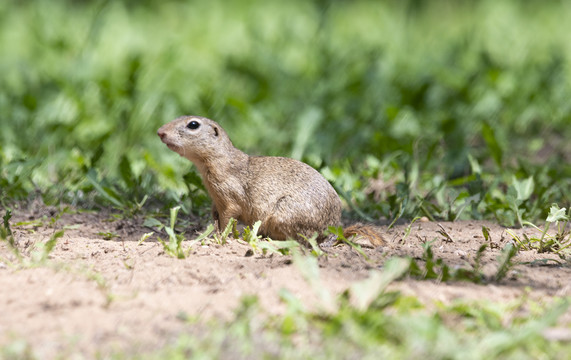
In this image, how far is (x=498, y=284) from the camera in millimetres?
2838

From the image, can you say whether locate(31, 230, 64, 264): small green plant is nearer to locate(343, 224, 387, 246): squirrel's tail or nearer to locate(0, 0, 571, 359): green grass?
locate(0, 0, 571, 359): green grass

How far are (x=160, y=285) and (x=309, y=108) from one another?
3.54 m

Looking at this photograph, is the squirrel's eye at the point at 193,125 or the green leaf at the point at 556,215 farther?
the squirrel's eye at the point at 193,125

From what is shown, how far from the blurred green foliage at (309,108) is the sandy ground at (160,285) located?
84cm

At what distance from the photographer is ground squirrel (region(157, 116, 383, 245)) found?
3.82 metres

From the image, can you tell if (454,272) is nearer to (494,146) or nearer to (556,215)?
(556,215)

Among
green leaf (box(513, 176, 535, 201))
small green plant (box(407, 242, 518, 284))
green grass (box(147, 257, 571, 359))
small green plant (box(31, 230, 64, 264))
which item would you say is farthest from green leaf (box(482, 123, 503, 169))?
small green plant (box(31, 230, 64, 264))

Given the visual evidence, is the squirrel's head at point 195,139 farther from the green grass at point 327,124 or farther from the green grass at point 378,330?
the green grass at point 378,330

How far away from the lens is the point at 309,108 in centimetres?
607

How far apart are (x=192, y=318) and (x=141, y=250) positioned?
3.09ft

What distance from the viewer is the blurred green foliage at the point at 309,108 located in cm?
449

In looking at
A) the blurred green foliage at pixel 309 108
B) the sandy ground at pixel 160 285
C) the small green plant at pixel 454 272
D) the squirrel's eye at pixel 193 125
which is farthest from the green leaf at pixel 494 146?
the small green plant at pixel 454 272

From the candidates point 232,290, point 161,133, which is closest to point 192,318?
point 232,290

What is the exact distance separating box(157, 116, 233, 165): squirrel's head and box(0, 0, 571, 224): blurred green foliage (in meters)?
0.26
